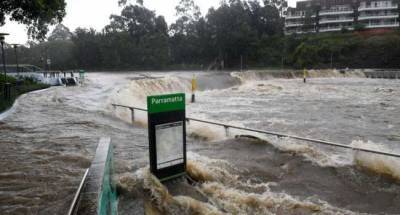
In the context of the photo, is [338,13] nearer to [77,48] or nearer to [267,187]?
[77,48]

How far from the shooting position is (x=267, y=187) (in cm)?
593

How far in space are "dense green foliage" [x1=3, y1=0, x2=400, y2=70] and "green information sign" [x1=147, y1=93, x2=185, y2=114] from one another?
63319mm

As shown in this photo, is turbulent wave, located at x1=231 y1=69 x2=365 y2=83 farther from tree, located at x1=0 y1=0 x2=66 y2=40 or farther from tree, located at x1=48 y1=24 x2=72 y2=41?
tree, located at x1=48 y1=24 x2=72 y2=41

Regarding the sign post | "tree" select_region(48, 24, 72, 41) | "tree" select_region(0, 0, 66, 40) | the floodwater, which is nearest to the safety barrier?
the floodwater

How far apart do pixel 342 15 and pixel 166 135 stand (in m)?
90.0

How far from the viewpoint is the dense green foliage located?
66.2 meters

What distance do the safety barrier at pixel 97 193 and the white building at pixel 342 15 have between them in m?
83.5

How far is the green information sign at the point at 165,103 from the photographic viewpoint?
4969 mm

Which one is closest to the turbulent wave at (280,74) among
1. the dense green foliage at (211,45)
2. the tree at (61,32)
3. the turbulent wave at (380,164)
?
the dense green foliage at (211,45)

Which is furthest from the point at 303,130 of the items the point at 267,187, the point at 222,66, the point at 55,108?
the point at 222,66

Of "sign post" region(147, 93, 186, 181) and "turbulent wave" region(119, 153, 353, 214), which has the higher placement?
"sign post" region(147, 93, 186, 181)

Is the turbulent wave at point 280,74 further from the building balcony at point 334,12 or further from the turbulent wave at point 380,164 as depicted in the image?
the building balcony at point 334,12

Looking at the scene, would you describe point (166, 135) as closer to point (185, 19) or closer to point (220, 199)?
point (220, 199)

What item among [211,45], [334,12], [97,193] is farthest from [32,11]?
[334,12]
